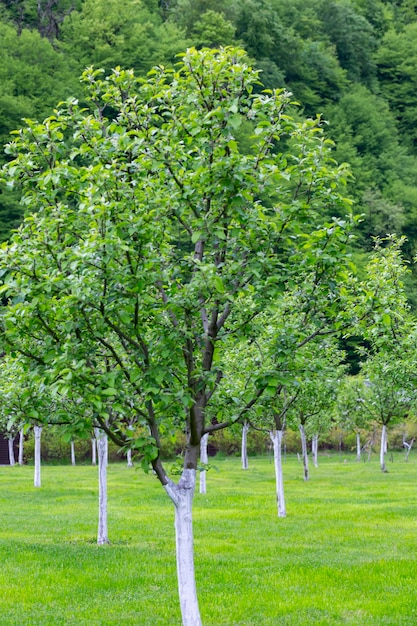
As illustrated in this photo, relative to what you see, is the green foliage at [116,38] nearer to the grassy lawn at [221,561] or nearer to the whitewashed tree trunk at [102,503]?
the grassy lawn at [221,561]

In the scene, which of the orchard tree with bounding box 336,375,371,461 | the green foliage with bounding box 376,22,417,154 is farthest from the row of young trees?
the green foliage with bounding box 376,22,417,154

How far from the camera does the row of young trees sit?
9.12m

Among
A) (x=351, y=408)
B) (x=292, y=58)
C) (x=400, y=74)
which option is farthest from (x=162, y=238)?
(x=400, y=74)

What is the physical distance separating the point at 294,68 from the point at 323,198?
107931 millimetres

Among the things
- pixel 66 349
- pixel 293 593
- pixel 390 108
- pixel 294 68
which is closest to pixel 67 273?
pixel 66 349

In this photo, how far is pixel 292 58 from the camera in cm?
11256

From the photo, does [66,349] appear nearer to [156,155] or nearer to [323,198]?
[156,155]

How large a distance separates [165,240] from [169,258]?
0.27 metres

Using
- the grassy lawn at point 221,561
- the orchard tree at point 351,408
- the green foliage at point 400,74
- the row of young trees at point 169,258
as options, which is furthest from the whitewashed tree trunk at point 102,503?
the green foliage at point 400,74

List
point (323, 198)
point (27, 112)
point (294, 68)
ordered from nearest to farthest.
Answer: point (323, 198) → point (27, 112) → point (294, 68)

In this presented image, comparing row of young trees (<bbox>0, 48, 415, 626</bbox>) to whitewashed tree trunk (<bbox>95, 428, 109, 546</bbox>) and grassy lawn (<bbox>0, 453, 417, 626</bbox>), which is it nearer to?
grassy lawn (<bbox>0, 453, 417, 626</bbox>)

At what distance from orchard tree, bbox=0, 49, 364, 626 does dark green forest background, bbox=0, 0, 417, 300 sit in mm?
52395

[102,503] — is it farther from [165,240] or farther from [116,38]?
[116,38]

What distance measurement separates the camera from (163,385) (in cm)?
1011
